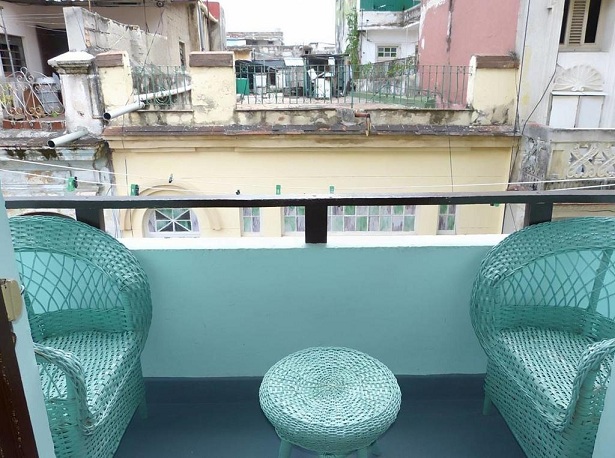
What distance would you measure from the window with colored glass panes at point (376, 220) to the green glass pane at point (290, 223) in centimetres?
48

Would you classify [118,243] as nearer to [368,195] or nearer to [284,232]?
[368,195]

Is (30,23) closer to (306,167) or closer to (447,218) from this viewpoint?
(306,167)

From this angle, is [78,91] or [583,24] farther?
[583,24]

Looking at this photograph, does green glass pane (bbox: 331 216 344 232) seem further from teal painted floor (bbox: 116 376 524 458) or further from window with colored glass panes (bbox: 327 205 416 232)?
teal painted floor (bbox: 116 376 524 458)

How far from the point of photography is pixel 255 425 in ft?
4.94

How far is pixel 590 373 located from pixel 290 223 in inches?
213

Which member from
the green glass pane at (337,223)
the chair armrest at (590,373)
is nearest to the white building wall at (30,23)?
the green glass pane at (337,223)

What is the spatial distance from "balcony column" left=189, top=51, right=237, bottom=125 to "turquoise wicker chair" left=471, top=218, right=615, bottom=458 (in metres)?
4.77

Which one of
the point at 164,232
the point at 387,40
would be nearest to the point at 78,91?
the point at 164,232

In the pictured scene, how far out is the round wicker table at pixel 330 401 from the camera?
103 cm

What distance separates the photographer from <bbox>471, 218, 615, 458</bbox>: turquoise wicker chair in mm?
1094

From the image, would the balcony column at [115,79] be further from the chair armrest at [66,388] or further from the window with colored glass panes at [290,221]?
the chair armrest at [66,388]

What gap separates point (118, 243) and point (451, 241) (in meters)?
0.98

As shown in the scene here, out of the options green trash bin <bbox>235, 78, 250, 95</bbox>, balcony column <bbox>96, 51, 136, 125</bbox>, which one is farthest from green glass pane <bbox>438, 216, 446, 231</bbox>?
balcony column <bbox>96, 51, 136, 125</bbox>
